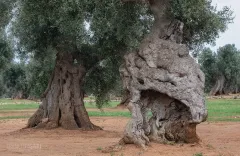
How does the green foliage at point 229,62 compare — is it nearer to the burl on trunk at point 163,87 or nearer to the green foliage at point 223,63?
the green foliage at point 223,63

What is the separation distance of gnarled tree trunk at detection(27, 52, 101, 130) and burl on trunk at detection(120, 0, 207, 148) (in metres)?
8.37

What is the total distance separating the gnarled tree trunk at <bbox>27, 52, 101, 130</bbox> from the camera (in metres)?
24.0

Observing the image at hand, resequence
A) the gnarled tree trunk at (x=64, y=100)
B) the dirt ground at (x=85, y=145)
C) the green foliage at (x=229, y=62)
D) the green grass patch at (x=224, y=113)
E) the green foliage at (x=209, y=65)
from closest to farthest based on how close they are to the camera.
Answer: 1. the dirt ground at (x=85, y=145)
2. the gnarled tree trunk at (x=64, y=100)
3. the green grass patch at (x=224, y=113)
4. the green foliage at (x=229, y=62)
5. the green foliage at (x=209, y=65)

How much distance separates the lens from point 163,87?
50.3ft

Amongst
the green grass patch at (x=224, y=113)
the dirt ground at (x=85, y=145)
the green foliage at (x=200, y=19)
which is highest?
the green foliage at (x=200, y=19)

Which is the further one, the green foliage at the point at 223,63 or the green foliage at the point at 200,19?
the green foliage at the point at 223,63

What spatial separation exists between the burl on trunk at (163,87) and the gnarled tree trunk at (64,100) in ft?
27.5

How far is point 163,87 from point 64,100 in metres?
9.75

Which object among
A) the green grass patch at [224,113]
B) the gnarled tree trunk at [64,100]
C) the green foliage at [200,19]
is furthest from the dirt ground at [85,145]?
the green grass patch at [224,113]

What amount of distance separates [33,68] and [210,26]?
16.1 m

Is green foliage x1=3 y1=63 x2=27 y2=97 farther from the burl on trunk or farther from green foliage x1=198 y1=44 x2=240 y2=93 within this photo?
the burl on trunk

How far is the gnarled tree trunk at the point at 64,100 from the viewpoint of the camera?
2395 centimetres

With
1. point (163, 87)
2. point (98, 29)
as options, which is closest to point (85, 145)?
point (163, 87)

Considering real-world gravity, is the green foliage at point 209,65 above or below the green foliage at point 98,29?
above
